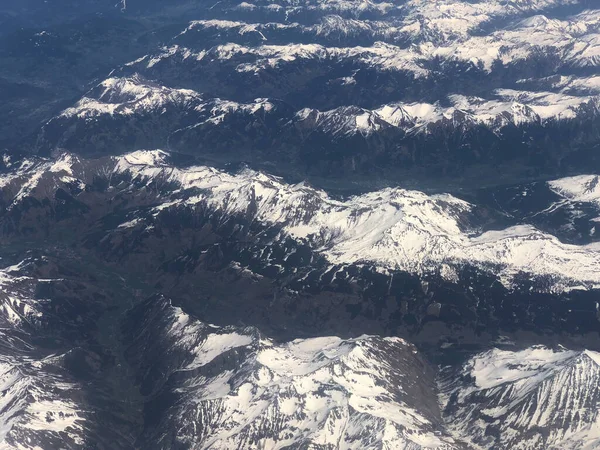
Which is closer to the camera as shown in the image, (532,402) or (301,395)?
(532,402)

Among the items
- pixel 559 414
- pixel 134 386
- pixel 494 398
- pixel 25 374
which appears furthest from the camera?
pixel 134 386

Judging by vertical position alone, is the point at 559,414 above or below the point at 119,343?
above

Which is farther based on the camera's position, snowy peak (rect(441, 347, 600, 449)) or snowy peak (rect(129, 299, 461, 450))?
snowy peak (rect(441, 347, 600, 449))

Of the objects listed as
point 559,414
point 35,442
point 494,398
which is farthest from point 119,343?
point 559,414

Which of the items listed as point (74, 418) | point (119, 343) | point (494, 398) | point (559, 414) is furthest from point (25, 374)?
point (559, 414)

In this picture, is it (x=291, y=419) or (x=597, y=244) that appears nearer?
(x=291, y=419)

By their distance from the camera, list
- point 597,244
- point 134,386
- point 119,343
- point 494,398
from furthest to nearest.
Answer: point 597,244 < point 119,343 < point 134,386 < point 494,398

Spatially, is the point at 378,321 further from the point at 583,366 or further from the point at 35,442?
the point at 35,442

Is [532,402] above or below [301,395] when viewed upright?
below

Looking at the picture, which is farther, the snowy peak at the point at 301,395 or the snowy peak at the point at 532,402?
the snowy peak at the point at 532,402
